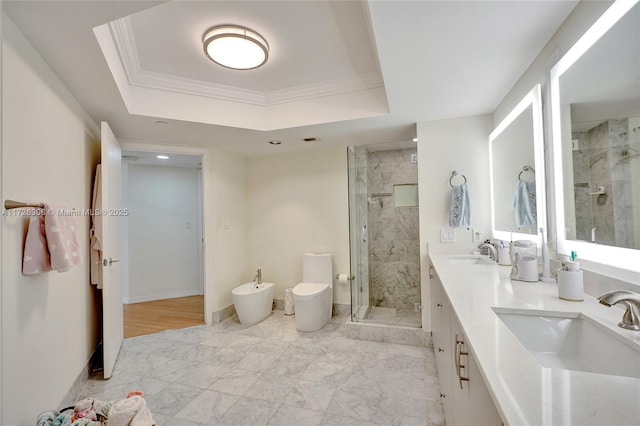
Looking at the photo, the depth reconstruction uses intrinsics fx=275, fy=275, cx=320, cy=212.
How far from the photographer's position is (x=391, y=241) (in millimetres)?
3402

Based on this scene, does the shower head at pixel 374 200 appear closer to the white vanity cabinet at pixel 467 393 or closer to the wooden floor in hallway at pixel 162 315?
the white vanity cabinet at pixel 467 393

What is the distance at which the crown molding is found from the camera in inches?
85.8

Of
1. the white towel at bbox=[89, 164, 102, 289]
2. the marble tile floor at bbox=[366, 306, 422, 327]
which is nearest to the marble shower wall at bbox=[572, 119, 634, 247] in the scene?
the marble tile floor at bbox=[366, 306, 422, 327]

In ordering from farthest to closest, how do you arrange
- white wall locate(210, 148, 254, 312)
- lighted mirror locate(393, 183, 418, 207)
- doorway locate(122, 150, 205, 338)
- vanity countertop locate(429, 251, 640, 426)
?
doorway locate(122, 150, 205, 338), white wall locate(210, 148, 254, 312), lighted mirror locate(393, 183, 418, 207), vanity countertop locate(429, 251, 640, 426)

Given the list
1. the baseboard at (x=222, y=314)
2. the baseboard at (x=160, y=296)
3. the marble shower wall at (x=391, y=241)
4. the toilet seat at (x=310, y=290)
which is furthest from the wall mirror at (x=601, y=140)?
the baseboard at (x=160, y=296)

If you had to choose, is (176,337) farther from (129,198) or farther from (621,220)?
(621,220)

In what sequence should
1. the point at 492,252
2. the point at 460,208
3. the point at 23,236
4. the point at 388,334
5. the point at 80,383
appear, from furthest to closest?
the point at 388,334
the point at 460,208
the point at 492,252
the point at 80,383
the point at 23,236

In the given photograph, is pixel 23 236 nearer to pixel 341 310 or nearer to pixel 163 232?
pixel 341 310

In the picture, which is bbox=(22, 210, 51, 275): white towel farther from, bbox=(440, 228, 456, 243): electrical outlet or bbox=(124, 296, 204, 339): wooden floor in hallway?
bbox=(440, 228, 456, 243): electrical outlet

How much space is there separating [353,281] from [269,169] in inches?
77.0

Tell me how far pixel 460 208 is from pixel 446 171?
0.38m

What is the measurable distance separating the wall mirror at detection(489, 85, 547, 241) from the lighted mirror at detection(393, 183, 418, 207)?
81 cm

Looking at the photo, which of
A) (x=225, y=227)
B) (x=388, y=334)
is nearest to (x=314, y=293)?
(x=388, y=334)

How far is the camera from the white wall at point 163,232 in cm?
432
